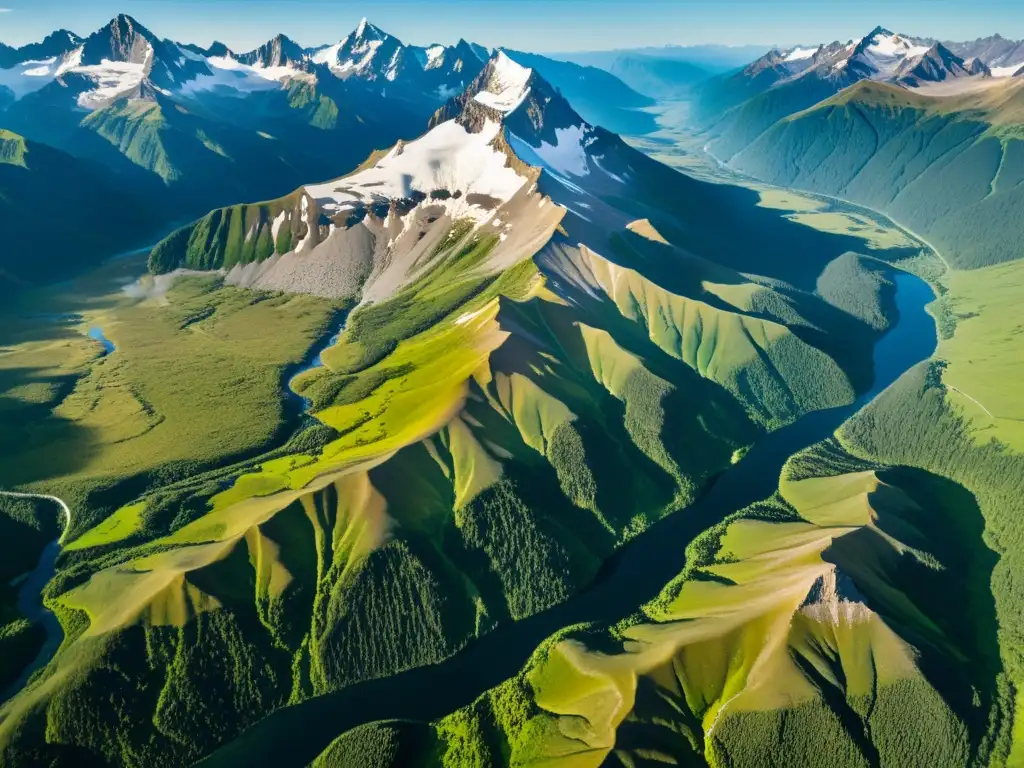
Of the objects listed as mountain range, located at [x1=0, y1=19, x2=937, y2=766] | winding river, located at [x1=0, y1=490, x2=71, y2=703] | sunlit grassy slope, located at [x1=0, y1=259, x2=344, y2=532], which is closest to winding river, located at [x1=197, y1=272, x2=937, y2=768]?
mountain range, located at [x1=0, y1=19, x2=937, y2=766]

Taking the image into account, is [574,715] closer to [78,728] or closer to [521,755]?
[521,755]

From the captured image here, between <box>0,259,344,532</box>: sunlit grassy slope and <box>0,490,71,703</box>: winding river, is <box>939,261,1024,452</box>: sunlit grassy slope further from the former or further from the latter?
<box>0,490,71,703</box>: winding river

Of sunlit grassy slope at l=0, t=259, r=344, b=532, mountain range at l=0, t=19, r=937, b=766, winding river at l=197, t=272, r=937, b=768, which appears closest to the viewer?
winding river at l=197, t=272, r=937, b=768

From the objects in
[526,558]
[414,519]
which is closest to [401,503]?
[414,519]

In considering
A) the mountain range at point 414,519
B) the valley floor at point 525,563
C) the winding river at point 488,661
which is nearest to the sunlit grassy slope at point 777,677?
the valley floor at point 525,563

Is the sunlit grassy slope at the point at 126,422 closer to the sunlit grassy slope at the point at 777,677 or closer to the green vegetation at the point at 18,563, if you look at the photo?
the green vegetation at the point at 18,563

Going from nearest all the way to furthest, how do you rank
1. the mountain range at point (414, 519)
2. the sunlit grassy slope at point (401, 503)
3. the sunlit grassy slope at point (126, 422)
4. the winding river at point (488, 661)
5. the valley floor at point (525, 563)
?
the valley floor at point (525, 563)
the winding river at point (488, 661)
the mountain range at point (414, 519)
the sunlit grassy slope at point (401, 503)
the sunlit grassy slope at point (126, 422)

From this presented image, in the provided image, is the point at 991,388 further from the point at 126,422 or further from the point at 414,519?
the point at 126,422

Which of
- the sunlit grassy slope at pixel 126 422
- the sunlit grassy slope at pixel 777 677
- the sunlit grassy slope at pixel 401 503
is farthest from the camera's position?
the sunlit grassy slope at pixel 126 422
